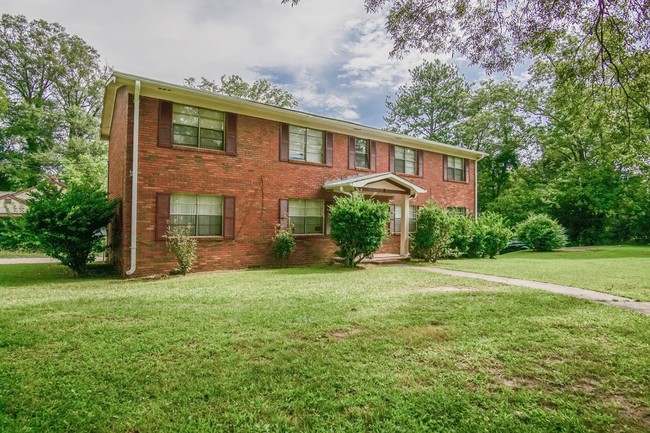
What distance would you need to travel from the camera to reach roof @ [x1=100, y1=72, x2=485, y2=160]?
961 cm

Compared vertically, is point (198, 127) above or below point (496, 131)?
below

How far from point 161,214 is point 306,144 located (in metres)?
5.68

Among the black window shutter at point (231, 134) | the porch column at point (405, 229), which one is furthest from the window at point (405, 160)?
the black window shutter at point (231, 134)

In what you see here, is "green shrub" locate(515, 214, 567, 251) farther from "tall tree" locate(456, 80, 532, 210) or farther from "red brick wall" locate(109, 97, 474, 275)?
"red brick wall" locate(109, 97, 474, 275)

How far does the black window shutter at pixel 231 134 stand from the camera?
11203 mm

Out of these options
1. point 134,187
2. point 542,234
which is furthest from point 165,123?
point 542,234

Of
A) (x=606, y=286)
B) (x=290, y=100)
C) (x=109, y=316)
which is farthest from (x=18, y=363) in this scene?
(x=290, y=100)

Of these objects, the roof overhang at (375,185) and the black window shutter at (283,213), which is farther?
the roof overhang at (375,185)

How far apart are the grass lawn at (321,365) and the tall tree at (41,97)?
25.3 m

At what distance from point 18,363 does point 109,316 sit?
1.72 m

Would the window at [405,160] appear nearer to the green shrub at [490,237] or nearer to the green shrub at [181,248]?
the green shrub at [490,237]

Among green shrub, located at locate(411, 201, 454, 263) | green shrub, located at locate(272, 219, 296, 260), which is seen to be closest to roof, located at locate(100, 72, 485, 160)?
green shrub, located at locate(411, 201, 454, 263)

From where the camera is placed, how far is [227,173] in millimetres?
11156

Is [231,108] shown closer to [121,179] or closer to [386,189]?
[121,179]
